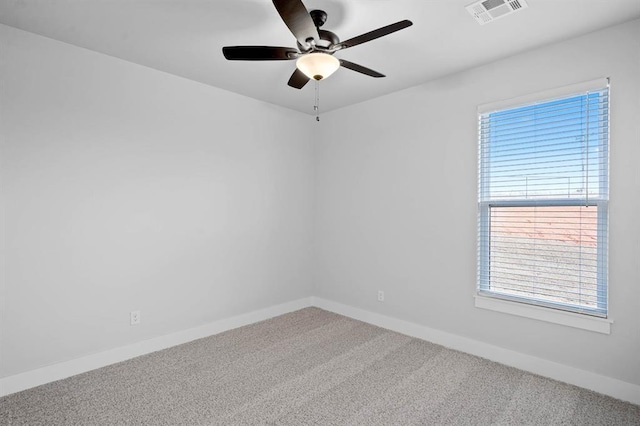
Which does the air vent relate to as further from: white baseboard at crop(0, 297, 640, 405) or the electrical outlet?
the electrical outlet

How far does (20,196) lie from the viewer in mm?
2469

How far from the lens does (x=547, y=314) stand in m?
2.67

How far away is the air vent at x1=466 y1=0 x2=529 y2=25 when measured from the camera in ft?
6.90

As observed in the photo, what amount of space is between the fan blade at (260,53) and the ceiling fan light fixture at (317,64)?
7cm

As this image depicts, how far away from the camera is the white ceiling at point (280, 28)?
7.09 feet

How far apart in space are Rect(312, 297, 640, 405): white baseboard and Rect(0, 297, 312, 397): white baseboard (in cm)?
122

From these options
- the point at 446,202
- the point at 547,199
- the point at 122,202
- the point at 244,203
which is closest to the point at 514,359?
the point at 547,199

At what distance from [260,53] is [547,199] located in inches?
94.3

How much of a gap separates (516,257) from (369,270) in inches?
61.8

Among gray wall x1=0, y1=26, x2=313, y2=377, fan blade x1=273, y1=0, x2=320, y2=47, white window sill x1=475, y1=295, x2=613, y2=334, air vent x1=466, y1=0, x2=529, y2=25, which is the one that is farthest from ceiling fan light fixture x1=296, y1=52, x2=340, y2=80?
white window sill x1=475, y1=295, x2=613, y2=334

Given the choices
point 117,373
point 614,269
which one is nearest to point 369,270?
point 614,269

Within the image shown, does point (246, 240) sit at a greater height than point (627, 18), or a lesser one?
lesser

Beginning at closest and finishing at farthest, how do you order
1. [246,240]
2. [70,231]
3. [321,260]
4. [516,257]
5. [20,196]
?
[20,196] → [70,231] → [516,257] → [246,240] → [321,260]

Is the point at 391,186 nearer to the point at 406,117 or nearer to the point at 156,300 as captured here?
the point at 406,117
